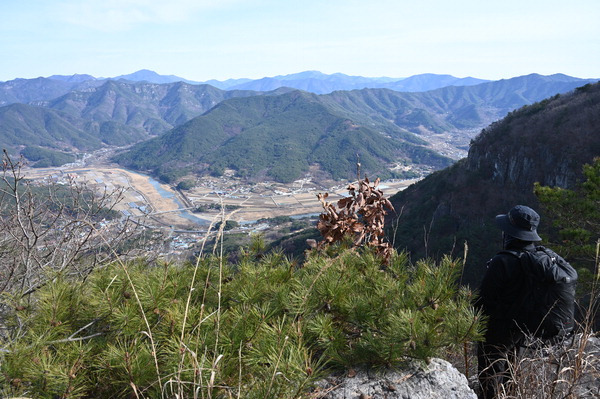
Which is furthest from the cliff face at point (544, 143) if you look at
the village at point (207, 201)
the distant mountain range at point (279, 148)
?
the distant mountain range at point (279, 148)

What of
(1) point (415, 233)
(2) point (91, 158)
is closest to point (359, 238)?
(1) point (415, 233)

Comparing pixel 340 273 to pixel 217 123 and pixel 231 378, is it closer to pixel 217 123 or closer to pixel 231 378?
pixel 231 378

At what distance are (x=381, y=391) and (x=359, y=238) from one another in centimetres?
135

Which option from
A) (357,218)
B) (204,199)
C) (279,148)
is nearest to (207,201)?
(204,199)

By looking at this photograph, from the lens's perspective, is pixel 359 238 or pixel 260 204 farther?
pixel 260 204

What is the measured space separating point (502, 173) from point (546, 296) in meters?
41.0

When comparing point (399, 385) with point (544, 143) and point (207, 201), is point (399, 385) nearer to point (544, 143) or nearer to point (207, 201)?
point (544, 143)

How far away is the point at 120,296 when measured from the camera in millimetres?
1561

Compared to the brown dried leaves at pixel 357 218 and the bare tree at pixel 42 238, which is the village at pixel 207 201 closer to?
the bare tree at pixel 42 238

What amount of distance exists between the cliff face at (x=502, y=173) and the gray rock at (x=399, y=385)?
2531 cm

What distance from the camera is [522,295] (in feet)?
7.70

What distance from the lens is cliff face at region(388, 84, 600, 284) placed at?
→ 98.7ft

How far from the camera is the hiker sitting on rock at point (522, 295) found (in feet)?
7.37

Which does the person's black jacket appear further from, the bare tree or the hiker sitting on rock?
the bare tree
